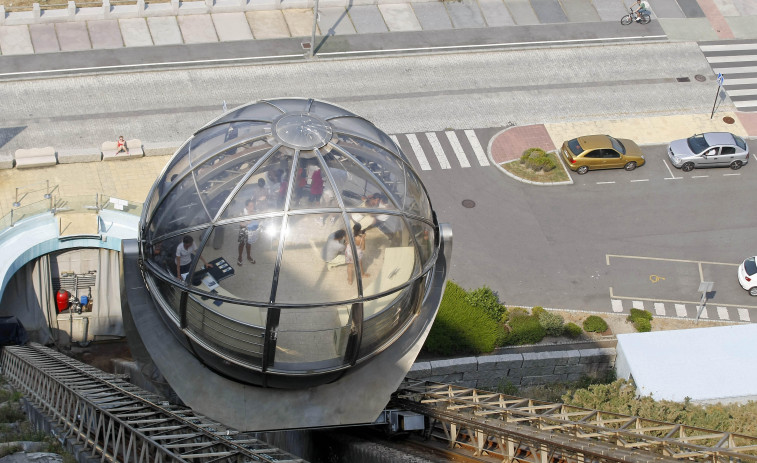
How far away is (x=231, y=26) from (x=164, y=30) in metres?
3.31

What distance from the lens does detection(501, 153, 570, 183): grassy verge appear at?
42.6m

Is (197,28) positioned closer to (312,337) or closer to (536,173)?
(536,173)

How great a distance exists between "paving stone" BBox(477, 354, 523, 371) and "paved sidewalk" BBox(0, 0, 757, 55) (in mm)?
20862

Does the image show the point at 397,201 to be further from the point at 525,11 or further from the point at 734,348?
the point at 525,11

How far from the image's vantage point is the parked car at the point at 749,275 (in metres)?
37.9

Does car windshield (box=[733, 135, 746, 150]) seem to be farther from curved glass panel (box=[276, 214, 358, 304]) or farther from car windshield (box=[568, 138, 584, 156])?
curved glass panel (box=[276, 214, 358, 304])

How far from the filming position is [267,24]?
48844mm

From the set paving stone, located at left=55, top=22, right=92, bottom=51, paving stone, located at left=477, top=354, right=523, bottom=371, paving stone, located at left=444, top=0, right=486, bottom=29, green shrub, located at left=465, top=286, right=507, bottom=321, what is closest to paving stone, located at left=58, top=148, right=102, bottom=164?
paving stone, located at left=55, top=22, right=92, bottom=51

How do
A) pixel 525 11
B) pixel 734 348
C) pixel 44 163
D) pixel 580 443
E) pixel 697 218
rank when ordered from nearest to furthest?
pixel 580 443 → pixel 734 348 → pixel 44 163 → pixel 697 218 → pixel 525 11

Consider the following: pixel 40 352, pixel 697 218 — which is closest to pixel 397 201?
pixel 40 352

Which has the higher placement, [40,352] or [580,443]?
[40,352]

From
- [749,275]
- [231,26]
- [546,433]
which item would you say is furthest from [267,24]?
[546,433]

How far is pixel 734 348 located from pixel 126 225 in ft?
69.4

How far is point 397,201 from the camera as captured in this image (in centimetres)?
1931
